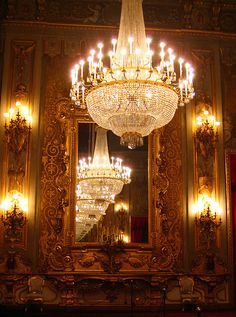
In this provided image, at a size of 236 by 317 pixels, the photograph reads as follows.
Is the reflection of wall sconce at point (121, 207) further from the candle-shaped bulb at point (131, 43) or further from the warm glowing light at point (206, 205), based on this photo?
the candle-shaped bulb at point (131, 43)

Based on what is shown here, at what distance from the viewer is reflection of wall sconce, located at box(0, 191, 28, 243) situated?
8680mm

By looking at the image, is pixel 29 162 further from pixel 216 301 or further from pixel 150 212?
pixel 216 301

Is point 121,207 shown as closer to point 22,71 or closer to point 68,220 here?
point 68,220

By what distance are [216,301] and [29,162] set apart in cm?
389

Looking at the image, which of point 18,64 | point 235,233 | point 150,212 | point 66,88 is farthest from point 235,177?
point 18,64

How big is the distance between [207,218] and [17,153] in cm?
337

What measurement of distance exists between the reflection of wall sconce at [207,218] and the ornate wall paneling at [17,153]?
2.90 meters

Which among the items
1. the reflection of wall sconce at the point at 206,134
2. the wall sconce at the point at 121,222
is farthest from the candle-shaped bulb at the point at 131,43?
A: the reflection of wall sconce at the point at 206,134

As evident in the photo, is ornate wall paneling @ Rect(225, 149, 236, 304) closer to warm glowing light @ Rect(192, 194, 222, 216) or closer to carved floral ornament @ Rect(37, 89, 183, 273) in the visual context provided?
warm glowing light @ Rect(192, 194, 222, 216)

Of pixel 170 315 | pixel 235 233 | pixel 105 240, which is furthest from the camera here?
pixel 235 233

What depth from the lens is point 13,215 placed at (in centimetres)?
867

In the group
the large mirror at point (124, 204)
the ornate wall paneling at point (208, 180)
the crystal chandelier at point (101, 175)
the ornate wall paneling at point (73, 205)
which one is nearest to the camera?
the crystal chandelier at point (101, 175)

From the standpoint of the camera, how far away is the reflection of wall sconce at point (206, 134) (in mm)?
9352

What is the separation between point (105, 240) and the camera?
8.83 m
